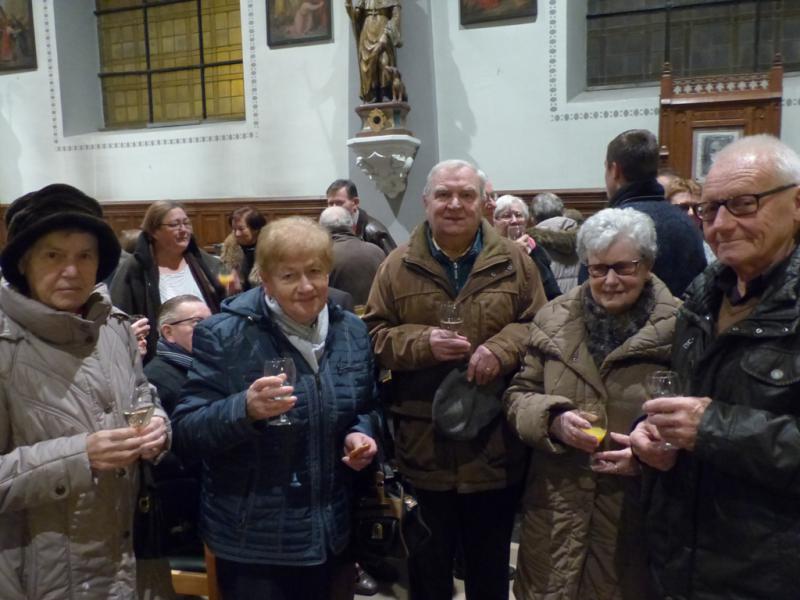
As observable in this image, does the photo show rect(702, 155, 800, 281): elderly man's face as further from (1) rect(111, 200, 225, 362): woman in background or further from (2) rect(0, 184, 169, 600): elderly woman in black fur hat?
(1) rect(111, 200, 225, 362): woman in background

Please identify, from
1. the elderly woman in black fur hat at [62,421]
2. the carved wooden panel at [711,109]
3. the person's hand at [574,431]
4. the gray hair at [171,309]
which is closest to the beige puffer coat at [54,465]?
the elderly woman in black fur hat at [62,421]

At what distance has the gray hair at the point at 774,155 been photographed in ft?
4.95

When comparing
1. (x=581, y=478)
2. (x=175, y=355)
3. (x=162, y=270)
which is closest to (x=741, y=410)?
(x=581, y=478)

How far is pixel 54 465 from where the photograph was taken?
64.5 inches

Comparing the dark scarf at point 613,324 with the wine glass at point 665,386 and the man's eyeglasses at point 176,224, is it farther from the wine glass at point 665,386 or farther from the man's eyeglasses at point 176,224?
the man's eyeglasses at point 176,224

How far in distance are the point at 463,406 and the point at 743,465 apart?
98 centimetres

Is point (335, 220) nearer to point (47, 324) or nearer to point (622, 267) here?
point (622, 267)

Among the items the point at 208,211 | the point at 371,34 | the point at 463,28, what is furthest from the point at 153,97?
the point at 463,28

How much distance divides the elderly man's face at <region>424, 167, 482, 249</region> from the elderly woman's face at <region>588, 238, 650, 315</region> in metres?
0.53

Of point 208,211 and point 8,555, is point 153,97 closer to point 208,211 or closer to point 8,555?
point 208,211

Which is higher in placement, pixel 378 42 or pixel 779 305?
pixel 378 42

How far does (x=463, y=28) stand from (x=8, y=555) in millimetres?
6616

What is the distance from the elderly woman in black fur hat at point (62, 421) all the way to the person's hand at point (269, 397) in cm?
27

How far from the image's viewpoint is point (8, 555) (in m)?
1.68
